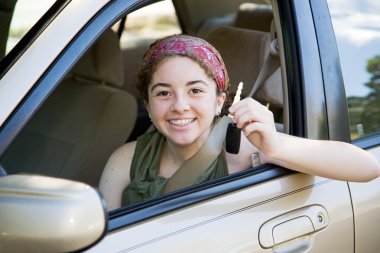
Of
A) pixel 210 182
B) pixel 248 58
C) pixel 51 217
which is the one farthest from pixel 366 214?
pixel 51 217

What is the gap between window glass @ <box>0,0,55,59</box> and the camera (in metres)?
2.21

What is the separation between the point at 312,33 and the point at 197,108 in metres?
0.43

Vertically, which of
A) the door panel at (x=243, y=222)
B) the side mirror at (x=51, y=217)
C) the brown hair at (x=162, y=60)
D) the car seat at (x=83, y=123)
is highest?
the car seat at (x=83, y=123)

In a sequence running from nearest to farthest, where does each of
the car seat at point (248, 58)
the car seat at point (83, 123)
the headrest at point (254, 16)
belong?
the car seat at point (248, 58), the car seat at point (83, 123), the headrest at point (254, 16)

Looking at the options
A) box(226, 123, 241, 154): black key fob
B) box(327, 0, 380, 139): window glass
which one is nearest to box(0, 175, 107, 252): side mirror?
box(226, 123, 241, 154): black key fob

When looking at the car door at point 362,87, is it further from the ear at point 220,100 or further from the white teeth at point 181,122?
the white teeth at point 181,122

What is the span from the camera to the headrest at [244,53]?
306 cm

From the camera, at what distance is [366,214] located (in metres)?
2.43

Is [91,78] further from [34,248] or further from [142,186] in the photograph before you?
[34,248]

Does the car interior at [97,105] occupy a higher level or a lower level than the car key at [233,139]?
higher

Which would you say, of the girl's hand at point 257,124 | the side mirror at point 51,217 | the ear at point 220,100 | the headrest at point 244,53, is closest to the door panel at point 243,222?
the girl's hand at point 257,124

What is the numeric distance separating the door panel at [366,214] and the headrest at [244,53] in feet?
2.46

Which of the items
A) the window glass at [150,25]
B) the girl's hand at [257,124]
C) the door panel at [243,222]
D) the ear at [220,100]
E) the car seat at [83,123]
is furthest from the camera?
the window glass at [150,25]

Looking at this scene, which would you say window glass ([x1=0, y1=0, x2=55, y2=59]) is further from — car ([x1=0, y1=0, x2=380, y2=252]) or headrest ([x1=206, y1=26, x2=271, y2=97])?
headrest ([x1=206, y1=26, x2=271, y2=97])
